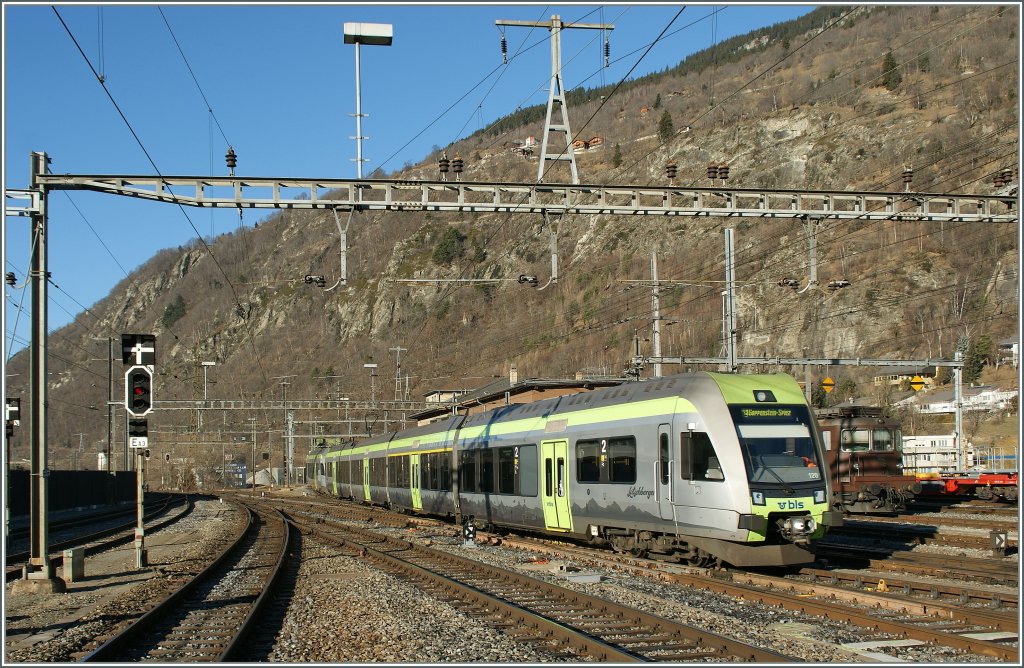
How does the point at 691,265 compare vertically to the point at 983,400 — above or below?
above

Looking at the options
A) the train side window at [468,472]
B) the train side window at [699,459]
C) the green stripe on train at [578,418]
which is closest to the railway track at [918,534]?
the green stripe on train at [578,418]

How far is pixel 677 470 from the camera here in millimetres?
16156

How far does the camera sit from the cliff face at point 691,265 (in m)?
83.2

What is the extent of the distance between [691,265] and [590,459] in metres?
81.9

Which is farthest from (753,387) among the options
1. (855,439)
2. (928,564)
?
(855,439)

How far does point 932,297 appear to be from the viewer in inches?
3334

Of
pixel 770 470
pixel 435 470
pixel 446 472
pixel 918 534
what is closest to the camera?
pixel 770 470

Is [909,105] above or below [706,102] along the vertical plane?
below

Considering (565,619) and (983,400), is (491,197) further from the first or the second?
(983,400)

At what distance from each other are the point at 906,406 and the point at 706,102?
12250cm

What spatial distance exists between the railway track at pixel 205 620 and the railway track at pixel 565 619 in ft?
8.51

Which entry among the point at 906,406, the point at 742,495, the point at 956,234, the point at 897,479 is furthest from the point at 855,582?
the point at 956,234

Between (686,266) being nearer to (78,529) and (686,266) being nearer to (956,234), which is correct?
(956,234)

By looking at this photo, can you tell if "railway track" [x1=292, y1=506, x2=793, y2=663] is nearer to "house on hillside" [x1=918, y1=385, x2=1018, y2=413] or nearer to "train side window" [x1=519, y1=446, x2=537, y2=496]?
"train side window" [x1=519, y1=446, x2=537, y2=496]
